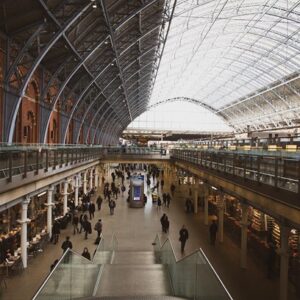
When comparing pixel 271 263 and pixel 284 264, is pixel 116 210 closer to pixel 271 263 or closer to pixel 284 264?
pixel 271 263

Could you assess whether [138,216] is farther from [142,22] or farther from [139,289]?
[139,289]

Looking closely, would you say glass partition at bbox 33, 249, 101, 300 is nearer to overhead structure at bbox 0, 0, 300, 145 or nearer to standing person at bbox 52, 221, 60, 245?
standing person at bbox 52, 221, 60, 245

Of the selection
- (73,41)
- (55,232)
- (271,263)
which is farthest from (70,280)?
(73,41)

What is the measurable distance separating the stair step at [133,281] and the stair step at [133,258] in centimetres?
262

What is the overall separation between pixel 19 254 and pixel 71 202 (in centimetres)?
1358

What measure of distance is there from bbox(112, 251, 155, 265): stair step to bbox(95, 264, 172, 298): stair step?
8.60 ft

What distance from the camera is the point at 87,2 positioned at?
18.5 m

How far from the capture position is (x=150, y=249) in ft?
62.3

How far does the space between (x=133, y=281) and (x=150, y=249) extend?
313 inches

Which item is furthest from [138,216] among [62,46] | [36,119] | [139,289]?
[139,289]

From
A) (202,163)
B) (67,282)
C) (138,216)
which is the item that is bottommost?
(138,216)

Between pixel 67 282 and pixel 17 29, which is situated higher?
pixel 17 29

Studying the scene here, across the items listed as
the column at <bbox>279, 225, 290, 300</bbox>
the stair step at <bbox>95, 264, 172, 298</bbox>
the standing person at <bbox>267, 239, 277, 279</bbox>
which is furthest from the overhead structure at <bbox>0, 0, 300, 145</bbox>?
the standing person at <bbox>267, 239, 277, 279</bbox>

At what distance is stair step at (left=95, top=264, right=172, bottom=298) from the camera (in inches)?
412
